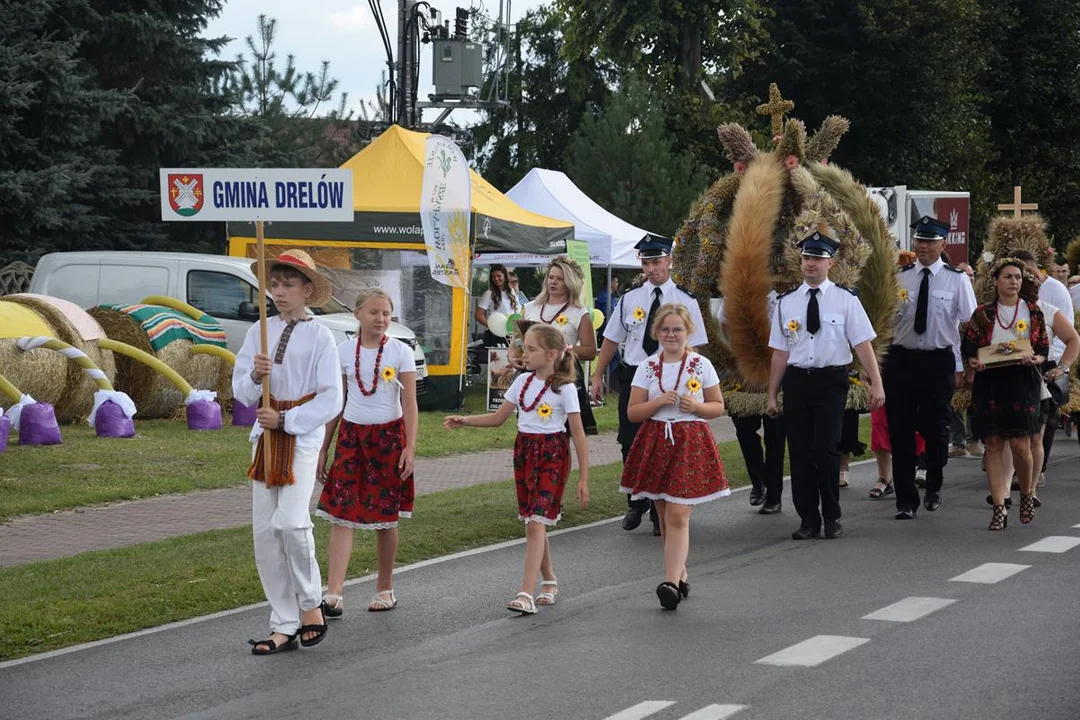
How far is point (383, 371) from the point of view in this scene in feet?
27.9

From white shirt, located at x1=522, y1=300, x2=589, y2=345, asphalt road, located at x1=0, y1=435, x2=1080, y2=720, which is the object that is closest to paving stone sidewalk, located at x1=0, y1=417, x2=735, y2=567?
asphalt road, located at x1=0, y1=435, x2=1080, y2=720

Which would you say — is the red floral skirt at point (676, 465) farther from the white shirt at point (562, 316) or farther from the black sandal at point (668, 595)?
the white shirt at point (562, 316)

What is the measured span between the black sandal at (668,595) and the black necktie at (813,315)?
115 inches

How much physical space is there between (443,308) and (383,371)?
45.0ft

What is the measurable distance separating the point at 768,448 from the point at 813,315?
68.5 inches

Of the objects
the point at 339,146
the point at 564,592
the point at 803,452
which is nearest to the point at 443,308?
the point at 803,452

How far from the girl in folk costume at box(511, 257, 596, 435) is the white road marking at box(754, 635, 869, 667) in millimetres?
3878

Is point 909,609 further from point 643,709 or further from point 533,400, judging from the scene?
point 643,709

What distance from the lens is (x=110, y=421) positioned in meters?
16.9

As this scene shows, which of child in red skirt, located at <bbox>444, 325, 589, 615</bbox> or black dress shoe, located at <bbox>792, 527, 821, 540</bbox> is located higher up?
child in red skirt, located at <bbox>444, 325, 589, 615</bbox>

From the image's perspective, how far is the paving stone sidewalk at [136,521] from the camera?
36.3 ft

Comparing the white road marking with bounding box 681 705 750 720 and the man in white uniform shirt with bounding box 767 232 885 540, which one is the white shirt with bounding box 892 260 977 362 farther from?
the white road marking with bounding box 681 705 750 720

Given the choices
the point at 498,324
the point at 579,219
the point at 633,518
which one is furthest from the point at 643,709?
the point at 579,219

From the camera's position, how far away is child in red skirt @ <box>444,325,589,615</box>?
8.57 metres
